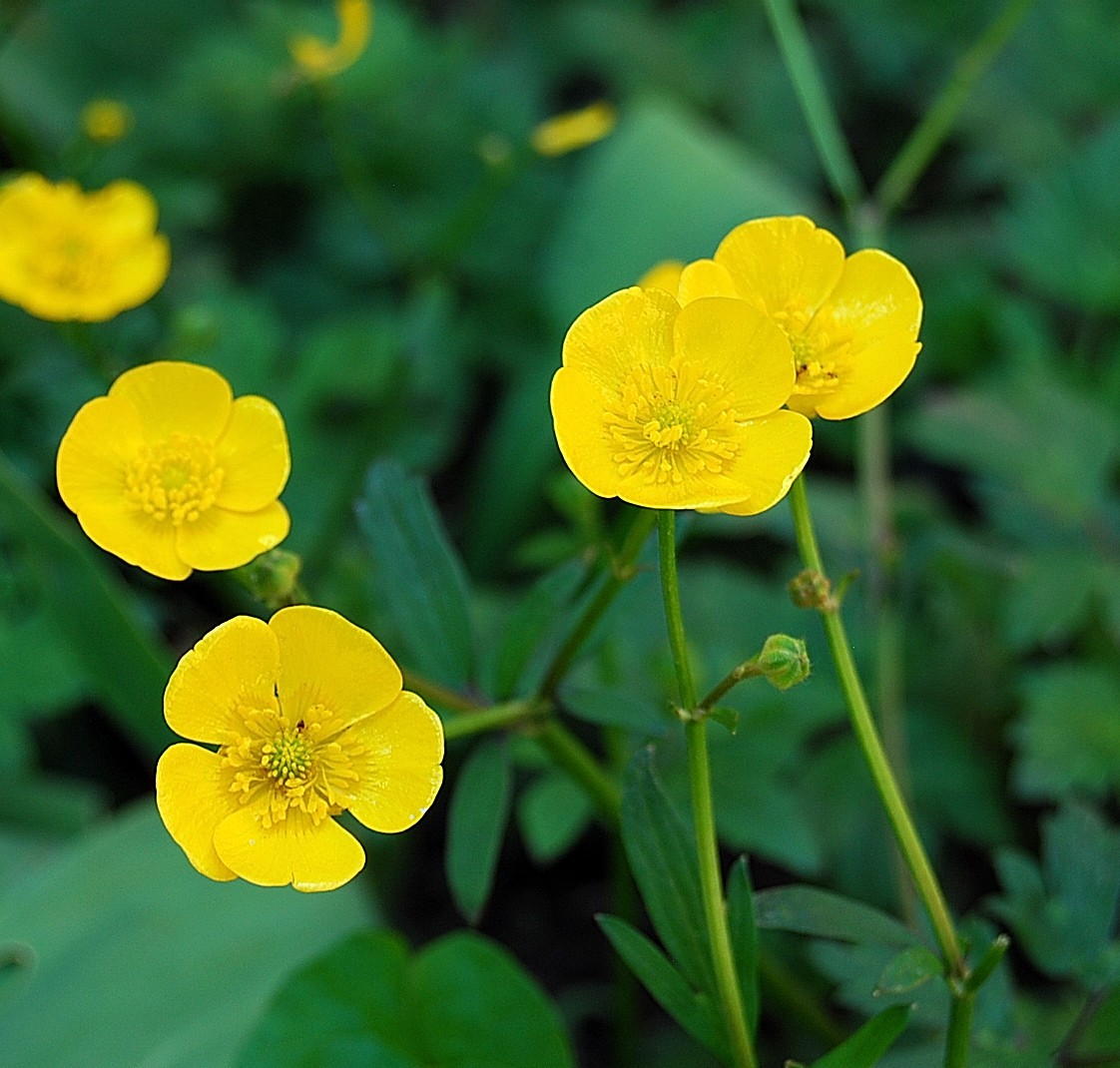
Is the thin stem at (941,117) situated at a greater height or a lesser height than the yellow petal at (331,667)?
lesser

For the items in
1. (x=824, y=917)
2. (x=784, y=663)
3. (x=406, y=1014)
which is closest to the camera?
(x=784, y=663)

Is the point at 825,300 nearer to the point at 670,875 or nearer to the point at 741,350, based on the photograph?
the point at 741,350

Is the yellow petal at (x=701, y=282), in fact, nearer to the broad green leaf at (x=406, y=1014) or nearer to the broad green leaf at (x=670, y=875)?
the broad green leaf at (x=670, y=875)

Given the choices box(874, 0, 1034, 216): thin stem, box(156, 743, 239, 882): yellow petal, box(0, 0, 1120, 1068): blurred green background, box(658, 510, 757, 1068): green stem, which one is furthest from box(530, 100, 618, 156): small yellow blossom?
box(156, 743, 239, 882): yellow petal

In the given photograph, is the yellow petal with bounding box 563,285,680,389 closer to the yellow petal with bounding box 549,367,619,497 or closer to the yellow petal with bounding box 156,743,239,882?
the yellow petal with bounding box 549,367,619,497

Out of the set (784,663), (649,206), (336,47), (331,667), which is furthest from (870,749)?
(336,47)

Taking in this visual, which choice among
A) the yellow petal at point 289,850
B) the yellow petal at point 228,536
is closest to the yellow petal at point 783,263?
the yellow petal at point 228,536
